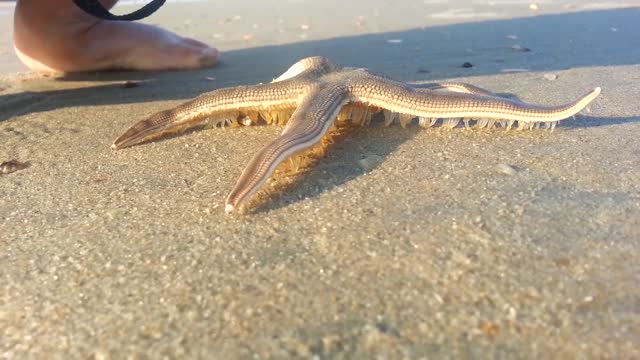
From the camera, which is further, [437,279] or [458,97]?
[458,97]

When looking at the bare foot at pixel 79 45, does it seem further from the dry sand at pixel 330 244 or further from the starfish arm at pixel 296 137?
the starfish arm at pixel 296 137

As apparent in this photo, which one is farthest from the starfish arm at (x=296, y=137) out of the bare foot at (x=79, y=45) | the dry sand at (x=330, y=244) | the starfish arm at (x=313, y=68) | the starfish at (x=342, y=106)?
the bare foot at (x=79, y=45)

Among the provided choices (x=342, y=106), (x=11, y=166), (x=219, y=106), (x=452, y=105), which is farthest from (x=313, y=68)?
(x=11, y=166)

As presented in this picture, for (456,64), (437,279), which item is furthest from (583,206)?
(456,64)

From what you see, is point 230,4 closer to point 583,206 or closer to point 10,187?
point 10,187

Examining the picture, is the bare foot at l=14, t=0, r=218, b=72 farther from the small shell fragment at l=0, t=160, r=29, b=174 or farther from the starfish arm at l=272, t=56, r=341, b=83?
the small shell fragment at l=0, t=160, r=29, b=174
